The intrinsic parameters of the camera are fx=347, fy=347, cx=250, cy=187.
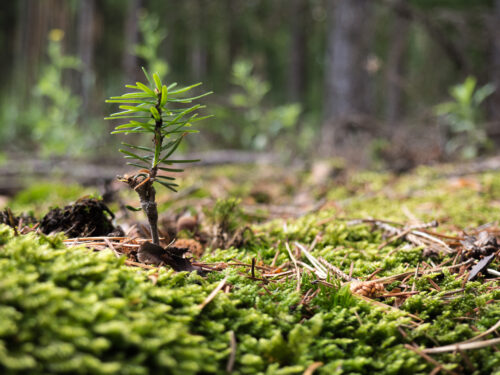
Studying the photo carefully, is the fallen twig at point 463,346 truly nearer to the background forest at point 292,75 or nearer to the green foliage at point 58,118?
the background forest at point 292,75

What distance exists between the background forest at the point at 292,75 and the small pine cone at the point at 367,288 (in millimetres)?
1129

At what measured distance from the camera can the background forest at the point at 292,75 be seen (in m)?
4.42

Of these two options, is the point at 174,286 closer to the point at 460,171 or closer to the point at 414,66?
the point at 460,171

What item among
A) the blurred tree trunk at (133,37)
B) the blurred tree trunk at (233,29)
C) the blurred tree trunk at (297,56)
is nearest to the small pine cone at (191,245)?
the blurred tree trunk at (133,37)

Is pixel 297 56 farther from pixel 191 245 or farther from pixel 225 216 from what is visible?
pixel 191 245

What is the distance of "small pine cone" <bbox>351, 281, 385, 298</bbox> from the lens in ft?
3.54

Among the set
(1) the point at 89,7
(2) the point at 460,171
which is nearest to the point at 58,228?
(2) the point at 460,171

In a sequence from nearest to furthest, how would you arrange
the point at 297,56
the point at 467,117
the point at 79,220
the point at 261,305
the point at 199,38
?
the point at 261,305 → the point at 79,220 → the point at 467,117 → the point at 297,56 → the point at 199,38

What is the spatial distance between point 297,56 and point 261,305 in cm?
1463

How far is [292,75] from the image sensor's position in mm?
14109

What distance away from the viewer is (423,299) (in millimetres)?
1022

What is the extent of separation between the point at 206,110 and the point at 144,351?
6.76 m

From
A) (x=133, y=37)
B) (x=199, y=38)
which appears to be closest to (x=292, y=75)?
(x=199, y=38)

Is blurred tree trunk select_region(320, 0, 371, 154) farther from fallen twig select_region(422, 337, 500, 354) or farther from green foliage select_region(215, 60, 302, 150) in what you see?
fallen twig select_region(422, 337, 500, 354)
